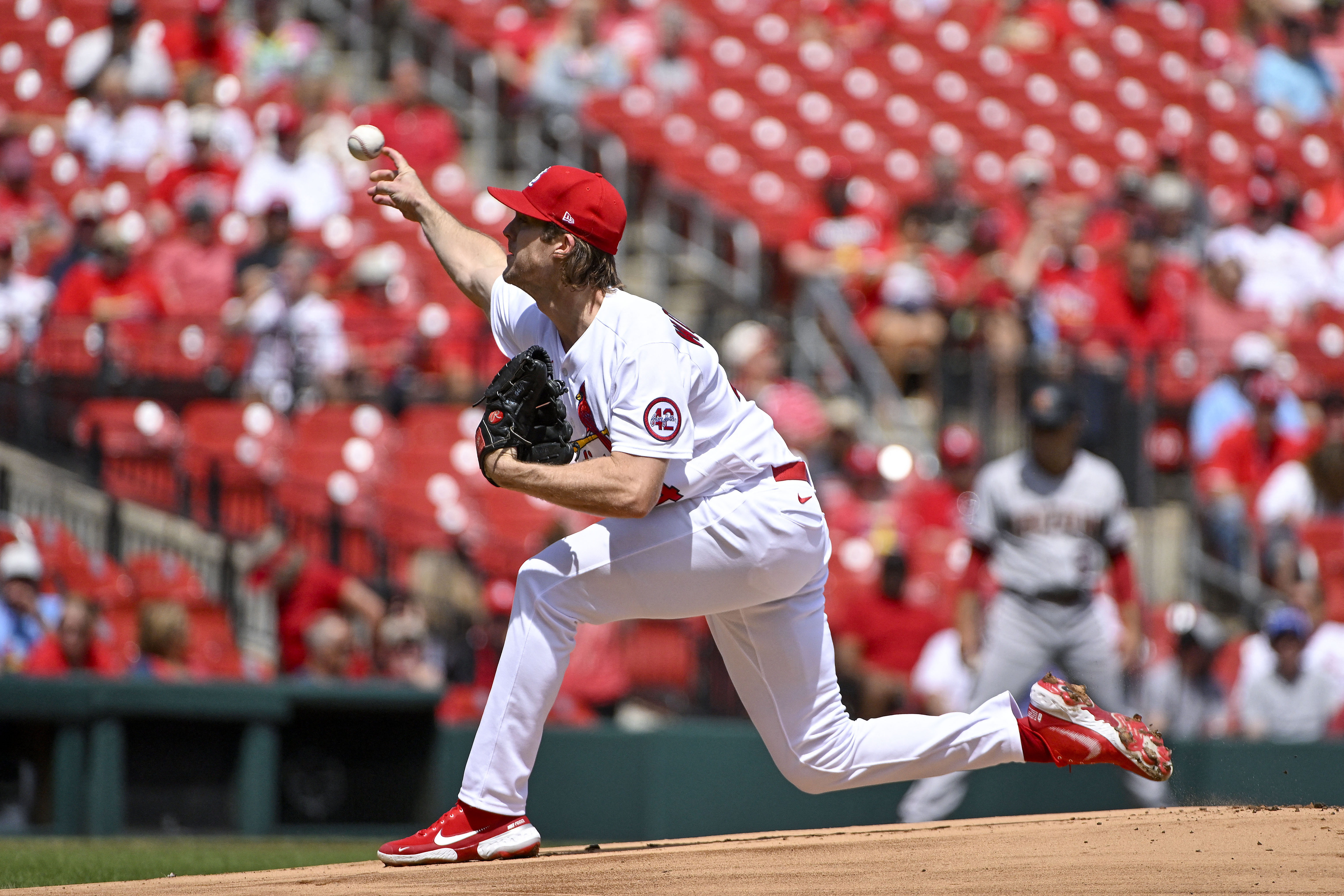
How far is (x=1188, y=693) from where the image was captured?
8344mm

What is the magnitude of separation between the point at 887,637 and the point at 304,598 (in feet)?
9.64

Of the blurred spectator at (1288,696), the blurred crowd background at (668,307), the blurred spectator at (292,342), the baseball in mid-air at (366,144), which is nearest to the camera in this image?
the baseball in mid-air at (366,144)

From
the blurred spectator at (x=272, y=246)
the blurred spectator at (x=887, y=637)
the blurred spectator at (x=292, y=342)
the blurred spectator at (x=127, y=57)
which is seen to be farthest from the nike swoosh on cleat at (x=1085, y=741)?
the blurred spectator at (x=127, y=57)

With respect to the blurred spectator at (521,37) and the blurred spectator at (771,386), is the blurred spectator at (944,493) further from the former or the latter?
the blurred spectator at (521,37)

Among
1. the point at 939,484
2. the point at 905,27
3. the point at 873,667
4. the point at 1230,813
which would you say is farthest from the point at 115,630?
the point at 905,27

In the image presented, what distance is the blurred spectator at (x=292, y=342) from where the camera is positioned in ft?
32.2

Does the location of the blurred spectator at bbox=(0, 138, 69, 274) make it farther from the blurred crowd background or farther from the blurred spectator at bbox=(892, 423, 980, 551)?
the blurred spectator at bbox=(892, 423, 980, 551)

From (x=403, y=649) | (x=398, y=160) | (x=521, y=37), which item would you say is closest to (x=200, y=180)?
(x=521, y=37)

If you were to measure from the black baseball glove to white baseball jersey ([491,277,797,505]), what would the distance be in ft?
0.38

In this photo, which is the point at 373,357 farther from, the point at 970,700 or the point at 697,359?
the point at 697,359

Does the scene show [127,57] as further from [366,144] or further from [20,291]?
[366,144]

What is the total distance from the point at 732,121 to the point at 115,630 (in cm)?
740

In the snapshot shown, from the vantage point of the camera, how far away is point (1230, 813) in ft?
15.5

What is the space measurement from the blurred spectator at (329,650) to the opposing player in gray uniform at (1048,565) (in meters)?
2.75
